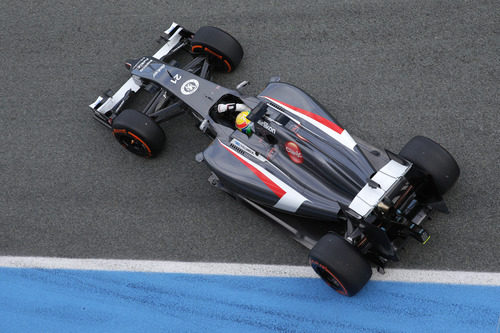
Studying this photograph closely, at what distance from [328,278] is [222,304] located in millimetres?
1154

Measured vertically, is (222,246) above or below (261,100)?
below

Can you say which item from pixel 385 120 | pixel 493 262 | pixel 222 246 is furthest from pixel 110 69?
pixel 493 262

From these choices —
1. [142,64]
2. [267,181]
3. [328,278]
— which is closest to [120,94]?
[142,64]

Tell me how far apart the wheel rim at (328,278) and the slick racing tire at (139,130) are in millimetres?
2278

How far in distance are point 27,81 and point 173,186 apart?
2.73m

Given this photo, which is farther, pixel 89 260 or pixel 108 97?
pixel 108 97

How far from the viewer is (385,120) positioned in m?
5.67

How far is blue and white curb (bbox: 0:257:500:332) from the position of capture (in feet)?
15.4

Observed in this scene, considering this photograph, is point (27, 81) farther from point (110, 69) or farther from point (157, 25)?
point (157, 25)

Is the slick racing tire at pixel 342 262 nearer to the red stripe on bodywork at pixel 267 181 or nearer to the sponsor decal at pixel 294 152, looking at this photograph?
the red stripe on bodywork at pixel 267 181

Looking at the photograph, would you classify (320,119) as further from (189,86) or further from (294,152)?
(189,86)

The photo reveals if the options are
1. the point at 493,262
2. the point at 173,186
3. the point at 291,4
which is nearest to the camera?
the point at 493,262

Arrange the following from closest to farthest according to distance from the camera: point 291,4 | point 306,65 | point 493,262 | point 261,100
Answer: point 493,262 < point 261,100 < point 306,65 < point 291,4

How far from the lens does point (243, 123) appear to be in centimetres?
511
